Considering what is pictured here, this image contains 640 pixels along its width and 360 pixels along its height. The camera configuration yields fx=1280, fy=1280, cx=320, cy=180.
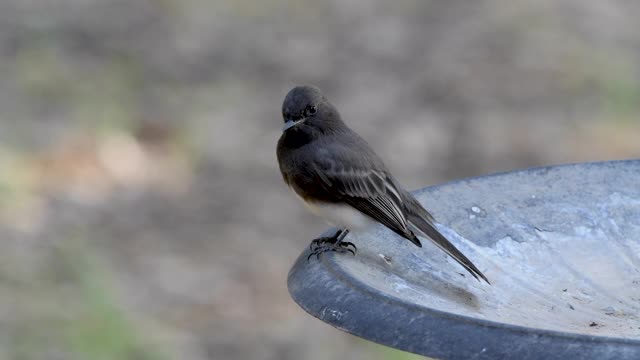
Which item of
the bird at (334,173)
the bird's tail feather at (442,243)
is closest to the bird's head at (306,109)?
the bird at (334,173)

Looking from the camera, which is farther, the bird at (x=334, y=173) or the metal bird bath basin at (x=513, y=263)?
the bird at (x=334, y=173)

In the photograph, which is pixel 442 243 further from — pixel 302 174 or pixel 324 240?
pixel 302 174

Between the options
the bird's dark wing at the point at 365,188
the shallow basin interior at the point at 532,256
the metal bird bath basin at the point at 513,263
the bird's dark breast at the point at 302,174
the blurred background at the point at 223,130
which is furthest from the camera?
the blurred background at the point at 223,130

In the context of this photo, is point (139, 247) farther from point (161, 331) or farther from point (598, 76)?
point (598, 76)

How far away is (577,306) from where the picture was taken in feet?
11.3

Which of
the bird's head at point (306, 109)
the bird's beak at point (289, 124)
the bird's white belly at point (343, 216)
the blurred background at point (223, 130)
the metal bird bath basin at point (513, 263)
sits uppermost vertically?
the blurred background at point (223, 130)

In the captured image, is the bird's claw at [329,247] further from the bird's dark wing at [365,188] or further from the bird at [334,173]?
the bird's dark wing at [365,188]

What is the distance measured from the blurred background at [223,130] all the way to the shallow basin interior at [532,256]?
6.42 ft

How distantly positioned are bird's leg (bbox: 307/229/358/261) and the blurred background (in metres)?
1.55

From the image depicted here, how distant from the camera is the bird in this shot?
402cm

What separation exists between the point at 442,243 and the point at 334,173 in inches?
33.5

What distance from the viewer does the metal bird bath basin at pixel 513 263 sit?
10.0 feet

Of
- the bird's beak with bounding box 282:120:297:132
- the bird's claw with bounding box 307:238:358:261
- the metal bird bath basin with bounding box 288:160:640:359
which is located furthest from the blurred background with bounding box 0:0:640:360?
the metal bird bath basin with bounding box 288:160:640:359

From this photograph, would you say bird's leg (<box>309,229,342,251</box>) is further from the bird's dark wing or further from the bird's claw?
the bird's dark wing
